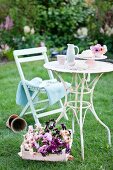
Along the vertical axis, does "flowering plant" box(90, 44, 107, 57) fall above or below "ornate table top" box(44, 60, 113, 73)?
above

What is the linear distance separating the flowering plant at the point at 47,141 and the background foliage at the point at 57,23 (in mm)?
4781

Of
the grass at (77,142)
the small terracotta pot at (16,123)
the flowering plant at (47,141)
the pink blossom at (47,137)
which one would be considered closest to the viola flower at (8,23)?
the grass at (77,142)

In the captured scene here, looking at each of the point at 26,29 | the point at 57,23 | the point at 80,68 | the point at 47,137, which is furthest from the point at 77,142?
the point at 57,23

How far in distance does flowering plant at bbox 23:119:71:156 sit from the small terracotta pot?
0.88 meters

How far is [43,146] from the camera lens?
154 inches

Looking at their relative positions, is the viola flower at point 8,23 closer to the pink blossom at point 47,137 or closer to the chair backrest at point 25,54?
the chair backrest at point 25,54

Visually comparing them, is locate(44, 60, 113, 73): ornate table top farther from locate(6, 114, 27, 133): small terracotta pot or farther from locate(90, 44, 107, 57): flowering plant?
locate(6, 114, 27, 133): small terracotta pot

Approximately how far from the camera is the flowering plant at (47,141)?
3.91 metres

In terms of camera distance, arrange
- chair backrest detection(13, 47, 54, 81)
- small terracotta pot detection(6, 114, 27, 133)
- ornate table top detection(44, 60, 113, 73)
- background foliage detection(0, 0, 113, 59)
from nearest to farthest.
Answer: ornate table top detection(44, 60, 113, 73) → small terracotta pot detection(6, 114, 27, 133) → chair backrest detection(13, 47, 54, 81) → background foliage detection(0, 0, 113, 59)

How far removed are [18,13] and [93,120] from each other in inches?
175

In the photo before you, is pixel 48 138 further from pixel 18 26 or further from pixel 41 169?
pixel 18 26

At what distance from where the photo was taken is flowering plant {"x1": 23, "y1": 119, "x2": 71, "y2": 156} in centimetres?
391

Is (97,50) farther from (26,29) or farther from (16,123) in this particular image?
(26,29)

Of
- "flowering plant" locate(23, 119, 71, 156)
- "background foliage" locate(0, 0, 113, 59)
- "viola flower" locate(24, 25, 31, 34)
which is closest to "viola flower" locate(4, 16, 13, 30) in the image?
"background foliage" locate(0, 0, 113, 59)
